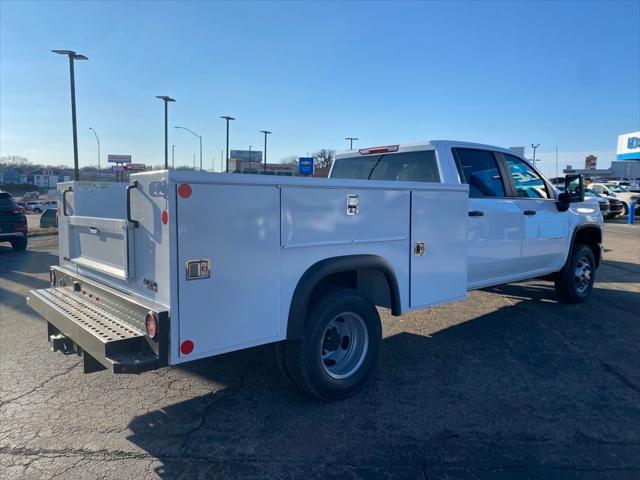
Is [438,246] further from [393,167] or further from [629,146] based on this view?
[629,146]

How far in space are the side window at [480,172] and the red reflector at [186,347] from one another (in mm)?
3426

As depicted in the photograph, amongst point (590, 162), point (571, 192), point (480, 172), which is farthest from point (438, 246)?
point (590, 162)

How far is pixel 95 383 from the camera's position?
436 centimetres

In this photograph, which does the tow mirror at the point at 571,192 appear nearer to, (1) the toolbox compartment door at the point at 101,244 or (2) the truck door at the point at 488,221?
(2) the truck door at the point at 488,221

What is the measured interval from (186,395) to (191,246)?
1743 mm

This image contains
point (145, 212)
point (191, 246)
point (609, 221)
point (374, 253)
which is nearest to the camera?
point (191, 246)

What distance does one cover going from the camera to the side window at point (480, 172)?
17.6 feet

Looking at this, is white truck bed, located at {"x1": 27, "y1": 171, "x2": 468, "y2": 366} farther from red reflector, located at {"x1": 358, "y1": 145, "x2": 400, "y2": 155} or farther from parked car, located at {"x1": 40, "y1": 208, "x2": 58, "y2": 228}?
parked car, located at {"x1": 40, "y1": 208, "x2": 58, "y2": 228}

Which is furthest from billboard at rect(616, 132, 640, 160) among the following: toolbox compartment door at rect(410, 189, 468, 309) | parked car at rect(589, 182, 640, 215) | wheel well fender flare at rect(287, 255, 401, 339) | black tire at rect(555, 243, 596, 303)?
wheel well fender flare at rect(287, 255, 401, 339)

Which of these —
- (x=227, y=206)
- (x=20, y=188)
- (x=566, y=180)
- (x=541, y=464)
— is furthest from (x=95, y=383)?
(x=20, y=188)

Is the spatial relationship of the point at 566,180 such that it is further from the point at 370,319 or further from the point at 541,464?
the point at 541,464

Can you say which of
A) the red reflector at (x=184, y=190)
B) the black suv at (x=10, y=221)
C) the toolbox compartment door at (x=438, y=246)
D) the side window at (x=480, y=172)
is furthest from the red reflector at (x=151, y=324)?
the black suv at (x=10, y=221)

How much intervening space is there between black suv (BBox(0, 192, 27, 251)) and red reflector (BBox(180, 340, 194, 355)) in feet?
39.2

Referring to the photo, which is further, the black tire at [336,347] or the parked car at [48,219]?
the parked car at [48,219]
